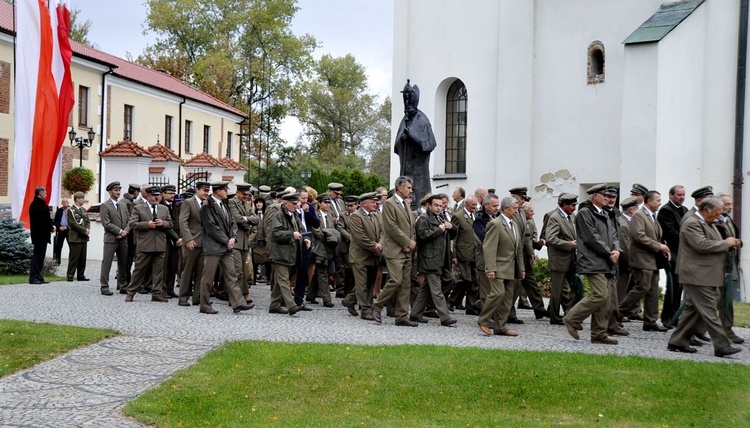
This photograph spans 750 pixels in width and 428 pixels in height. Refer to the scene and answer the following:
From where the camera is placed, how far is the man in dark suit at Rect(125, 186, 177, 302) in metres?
14.7

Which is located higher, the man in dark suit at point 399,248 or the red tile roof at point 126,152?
the red tile roof at point 126,152

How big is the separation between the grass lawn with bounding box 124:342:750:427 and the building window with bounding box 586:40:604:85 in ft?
41.2

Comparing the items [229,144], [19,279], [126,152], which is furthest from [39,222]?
[229,144]

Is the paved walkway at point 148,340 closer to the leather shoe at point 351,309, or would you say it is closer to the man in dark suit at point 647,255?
the leather shoe at point 351,309

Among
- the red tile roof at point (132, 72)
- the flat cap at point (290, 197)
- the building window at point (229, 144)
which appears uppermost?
the red tile roof at point (132, 72)

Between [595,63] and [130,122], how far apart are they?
2526 cm

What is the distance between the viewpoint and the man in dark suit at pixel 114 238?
51.2 feet

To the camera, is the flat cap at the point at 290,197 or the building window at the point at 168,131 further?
the building window at the point at 168,131

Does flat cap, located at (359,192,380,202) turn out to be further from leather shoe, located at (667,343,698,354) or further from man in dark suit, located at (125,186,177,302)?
leather shoe, located at (667,343,698,354)

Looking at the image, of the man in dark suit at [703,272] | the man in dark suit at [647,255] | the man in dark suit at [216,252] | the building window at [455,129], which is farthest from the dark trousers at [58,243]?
the man in dark suit at [703,272]

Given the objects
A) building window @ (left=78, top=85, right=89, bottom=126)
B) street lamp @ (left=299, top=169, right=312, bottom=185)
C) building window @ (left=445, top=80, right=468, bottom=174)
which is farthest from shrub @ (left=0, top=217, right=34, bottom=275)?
street lamp @ (left=299, top=169, right=312, bottom=185)

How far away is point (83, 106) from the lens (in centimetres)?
3612

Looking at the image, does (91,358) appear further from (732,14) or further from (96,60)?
(96,60)

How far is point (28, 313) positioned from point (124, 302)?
1953mm
